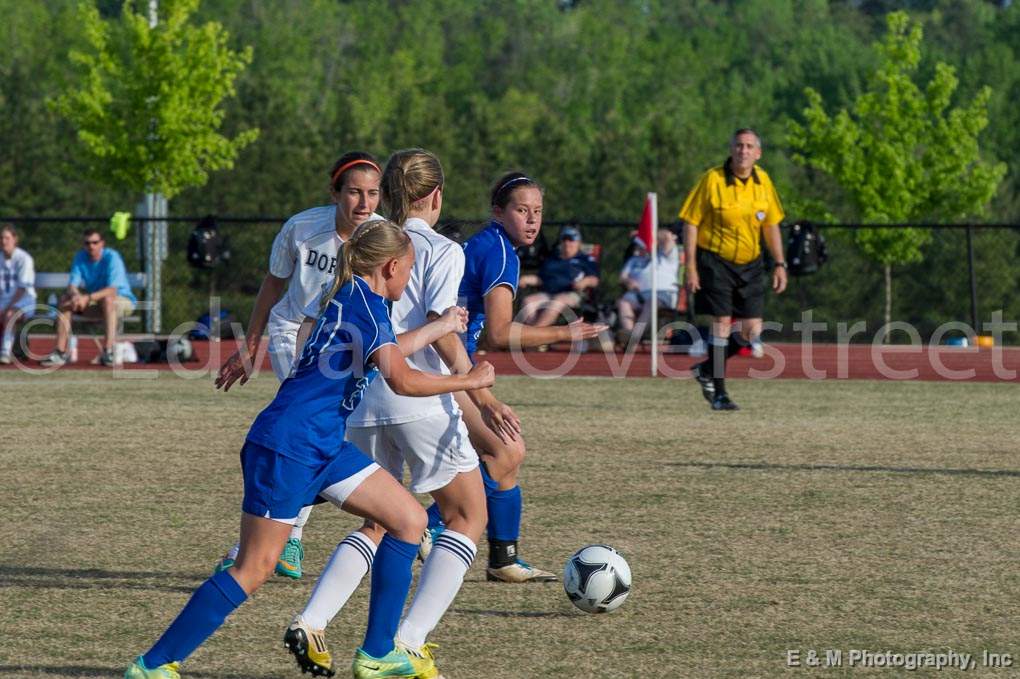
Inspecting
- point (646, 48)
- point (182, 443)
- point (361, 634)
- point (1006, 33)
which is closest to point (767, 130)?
point (646, 48)

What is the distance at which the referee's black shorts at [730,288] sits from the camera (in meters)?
13.2

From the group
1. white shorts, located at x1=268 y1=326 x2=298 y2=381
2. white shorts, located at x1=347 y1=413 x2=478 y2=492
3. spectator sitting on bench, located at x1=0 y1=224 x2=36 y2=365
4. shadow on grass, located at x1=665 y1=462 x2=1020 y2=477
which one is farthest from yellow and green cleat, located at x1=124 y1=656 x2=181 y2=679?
spectator sitting on bench, located at x1=0 y1=224 x2=36 y2=365

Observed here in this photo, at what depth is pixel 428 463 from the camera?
5.25 metres

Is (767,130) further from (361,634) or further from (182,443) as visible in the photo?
(361,634)

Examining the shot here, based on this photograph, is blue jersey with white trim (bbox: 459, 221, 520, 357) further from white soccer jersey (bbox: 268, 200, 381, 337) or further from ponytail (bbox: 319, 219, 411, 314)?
ponytail (bbox: 319, 219, 411, 314)

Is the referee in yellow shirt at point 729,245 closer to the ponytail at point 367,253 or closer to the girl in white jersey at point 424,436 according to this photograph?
the girl in white jersey at point 424,436

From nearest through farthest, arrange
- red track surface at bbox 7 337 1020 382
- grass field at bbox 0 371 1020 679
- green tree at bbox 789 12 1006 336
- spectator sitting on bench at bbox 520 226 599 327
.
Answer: grass field at bbox 0 371 1020 679 → red track surface at bbox 7 337 1020 382 → spectator sitting on bench at bbox 520 226 599 327 → green tree at bbox 789 12 1006 336

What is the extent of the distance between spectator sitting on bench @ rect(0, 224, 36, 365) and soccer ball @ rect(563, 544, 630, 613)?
14.5 m

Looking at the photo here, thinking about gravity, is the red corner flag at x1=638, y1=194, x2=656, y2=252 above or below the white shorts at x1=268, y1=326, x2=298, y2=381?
above

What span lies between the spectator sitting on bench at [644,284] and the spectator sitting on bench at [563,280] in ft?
1.89

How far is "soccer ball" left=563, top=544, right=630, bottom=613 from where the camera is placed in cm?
593

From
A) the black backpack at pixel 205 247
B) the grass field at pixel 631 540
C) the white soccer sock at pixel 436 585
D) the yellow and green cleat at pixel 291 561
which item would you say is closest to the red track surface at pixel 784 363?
the black backpack at pixel 205 247

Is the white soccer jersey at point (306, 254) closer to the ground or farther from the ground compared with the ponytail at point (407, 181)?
closer to the ground

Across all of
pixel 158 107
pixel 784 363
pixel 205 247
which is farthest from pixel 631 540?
pixel 158 107
